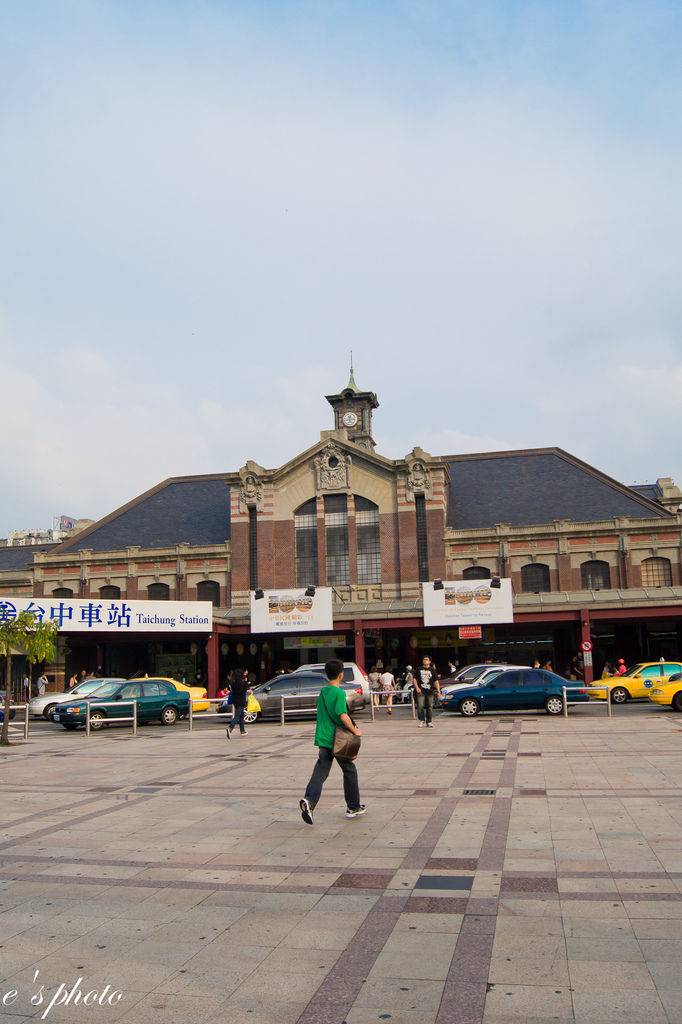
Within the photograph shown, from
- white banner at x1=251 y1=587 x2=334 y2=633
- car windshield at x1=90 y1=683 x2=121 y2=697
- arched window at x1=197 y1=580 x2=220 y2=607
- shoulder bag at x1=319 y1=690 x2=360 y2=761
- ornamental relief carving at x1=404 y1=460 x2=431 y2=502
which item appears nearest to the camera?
shoulder bag at x1=319 y1=690 x2=360 y2=761

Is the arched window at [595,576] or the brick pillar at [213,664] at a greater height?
the arched window at [595,576]

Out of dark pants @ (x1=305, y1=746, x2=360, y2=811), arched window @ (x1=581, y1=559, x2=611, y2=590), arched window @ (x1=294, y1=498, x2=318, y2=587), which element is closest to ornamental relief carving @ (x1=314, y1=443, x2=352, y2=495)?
arched window @ (x1=294, y1=498, x2=318, y2=587)

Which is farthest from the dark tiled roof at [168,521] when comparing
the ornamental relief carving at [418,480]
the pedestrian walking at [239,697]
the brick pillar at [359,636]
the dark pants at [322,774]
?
the dark pants at [322,774]

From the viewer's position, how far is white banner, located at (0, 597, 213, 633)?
1287 inches

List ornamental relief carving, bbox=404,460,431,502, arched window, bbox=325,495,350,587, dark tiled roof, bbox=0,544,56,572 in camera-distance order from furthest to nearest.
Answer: dark tiled roof, bbox=0,544,56,572
arched window, bbox=325,495,350,587
ornamental relief carving, bbox=404,460,431,502

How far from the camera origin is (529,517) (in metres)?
43.6

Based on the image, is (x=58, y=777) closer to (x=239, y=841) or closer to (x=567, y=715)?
(x=239, y=841)

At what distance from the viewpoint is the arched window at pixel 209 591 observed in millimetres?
A: 44781

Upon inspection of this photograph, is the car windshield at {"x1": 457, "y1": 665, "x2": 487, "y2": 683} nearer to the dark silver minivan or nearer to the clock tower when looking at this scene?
the dark silver minivan

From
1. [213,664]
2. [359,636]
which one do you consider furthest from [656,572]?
[213,664]

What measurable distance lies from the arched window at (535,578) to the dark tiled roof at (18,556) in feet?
93.4

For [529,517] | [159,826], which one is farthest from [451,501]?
[159,826]

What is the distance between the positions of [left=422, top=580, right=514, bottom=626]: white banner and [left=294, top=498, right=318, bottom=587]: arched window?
8943mm

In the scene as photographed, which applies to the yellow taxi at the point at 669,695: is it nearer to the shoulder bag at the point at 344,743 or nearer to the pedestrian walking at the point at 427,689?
the pedestrian walking at the point at 427,689
